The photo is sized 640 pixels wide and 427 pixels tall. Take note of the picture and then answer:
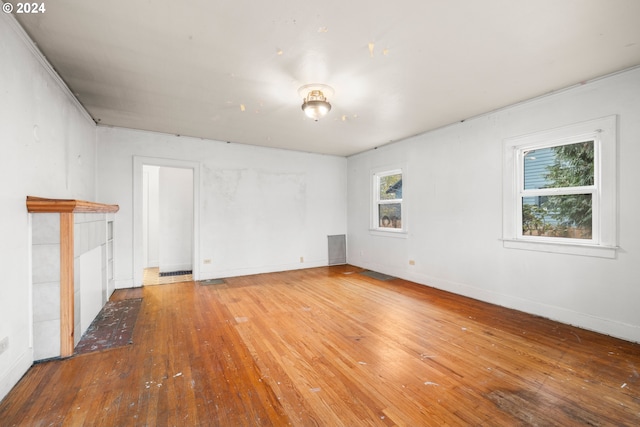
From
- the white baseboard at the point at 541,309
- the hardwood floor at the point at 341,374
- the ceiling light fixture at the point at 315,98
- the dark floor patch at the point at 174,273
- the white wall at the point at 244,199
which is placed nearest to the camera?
the hardwood floor at the point at 341,374

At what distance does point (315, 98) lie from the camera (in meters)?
3.07

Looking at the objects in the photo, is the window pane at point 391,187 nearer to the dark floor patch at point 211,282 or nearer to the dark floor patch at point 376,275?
the dark floor patch at point 376,275

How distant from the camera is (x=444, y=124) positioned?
4.36 m

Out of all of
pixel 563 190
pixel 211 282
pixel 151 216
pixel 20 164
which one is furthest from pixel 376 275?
pixel 151 216

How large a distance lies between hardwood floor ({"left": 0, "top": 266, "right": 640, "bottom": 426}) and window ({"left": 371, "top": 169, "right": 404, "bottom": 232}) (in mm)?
2289

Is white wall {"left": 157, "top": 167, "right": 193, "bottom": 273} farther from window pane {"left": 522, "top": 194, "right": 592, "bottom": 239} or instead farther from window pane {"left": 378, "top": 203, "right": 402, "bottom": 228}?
window pane {"left": 522, "top": 194, "right": 592, "bottom": 239}

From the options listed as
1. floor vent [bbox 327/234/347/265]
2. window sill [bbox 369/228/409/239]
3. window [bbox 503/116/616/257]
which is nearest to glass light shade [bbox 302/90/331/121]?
window [bbox 503/116/616/257]

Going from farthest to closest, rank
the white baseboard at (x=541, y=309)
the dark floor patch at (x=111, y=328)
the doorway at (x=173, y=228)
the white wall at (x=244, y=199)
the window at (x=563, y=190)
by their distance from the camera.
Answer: the doorway at (x=173, y=228) → the white wall at (x=244, y=199) → the window at (x=563, y=190) → the white baseboard at (x=541, y=309) → the dark floor patch at (x=111, y=328)

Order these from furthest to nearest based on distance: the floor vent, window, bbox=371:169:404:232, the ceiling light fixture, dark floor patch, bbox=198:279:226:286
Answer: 1. the floor vent
2. window, bbox=371:169:404:232
3. dark floor patch, bbox=198:279:226:286
4. the ceiling light fixture

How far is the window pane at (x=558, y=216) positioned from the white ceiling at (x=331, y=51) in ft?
4.20

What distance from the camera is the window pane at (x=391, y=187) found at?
5477mm

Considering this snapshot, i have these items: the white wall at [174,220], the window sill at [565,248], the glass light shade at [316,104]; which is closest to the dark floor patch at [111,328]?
the white wall at [174,220]

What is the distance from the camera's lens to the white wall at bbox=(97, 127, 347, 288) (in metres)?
4.58

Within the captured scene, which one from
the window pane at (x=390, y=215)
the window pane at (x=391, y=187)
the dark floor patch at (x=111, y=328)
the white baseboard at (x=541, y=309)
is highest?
the window pane at (x=391, y=187)
